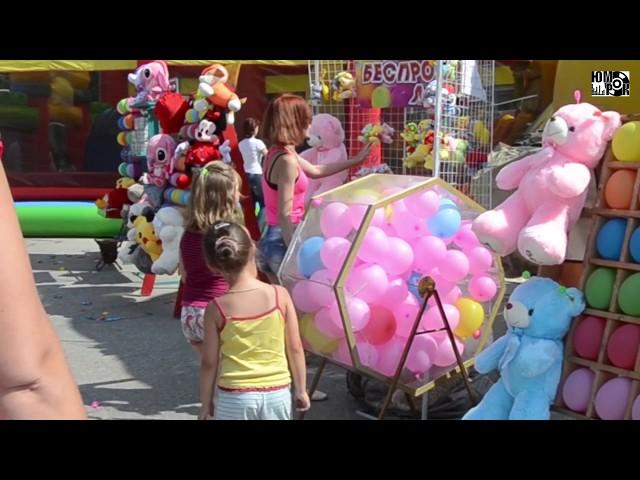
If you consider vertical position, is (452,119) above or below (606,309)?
above

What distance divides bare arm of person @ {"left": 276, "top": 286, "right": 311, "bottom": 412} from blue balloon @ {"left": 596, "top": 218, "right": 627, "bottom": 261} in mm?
1367

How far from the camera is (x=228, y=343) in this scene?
10.2 feet

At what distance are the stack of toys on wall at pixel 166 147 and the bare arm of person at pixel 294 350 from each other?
311 cm

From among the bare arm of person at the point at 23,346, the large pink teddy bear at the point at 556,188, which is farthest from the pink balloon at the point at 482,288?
the bare arm of person at the point at 23,346

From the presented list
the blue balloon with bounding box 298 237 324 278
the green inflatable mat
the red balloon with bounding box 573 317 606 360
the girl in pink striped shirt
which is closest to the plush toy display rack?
the red balloon with bounding box 573 317 606 360

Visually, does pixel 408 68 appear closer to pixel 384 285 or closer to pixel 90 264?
pixel 384 285

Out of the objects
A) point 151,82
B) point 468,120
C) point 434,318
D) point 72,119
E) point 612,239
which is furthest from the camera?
point 72,119

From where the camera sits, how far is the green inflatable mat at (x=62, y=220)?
11430mm

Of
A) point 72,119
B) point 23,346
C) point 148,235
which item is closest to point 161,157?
point 148,235

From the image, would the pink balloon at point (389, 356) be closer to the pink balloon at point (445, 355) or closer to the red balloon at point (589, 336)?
the pink balloon at point (445, 355)

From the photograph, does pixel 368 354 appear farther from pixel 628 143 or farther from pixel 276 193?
pixel 628 143

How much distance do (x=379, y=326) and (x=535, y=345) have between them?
2.88ft

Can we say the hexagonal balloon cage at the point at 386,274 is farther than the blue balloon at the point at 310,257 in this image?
No

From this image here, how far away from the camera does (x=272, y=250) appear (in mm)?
4695
